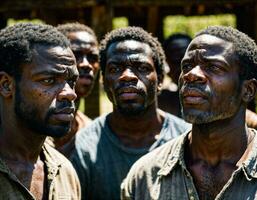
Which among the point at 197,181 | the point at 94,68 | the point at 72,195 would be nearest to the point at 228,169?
the point at 197,181

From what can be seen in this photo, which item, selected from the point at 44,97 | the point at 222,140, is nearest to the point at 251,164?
the point at 222,140

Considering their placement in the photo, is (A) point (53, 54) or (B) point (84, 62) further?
(B) point (84, 62)

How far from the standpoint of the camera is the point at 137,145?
568cm

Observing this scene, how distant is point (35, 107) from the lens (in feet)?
14.1

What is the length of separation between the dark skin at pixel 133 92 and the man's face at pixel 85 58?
637mm

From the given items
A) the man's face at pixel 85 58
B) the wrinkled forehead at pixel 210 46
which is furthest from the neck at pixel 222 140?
the man's face at pixel 85 58

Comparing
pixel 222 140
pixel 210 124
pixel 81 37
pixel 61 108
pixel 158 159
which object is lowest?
pixel 158 159

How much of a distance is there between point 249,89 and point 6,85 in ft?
5.24

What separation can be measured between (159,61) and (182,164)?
1.85 metres

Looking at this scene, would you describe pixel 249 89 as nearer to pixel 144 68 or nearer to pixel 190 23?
Answer: pixel 144 68

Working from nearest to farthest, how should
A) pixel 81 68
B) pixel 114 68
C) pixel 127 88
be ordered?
pixel 127 88 < pixel 114 68 < pixel 81 68

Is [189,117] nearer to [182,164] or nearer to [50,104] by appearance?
[182,164]

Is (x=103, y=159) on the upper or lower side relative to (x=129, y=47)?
lower

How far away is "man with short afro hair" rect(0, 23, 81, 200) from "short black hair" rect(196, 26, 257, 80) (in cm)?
99
